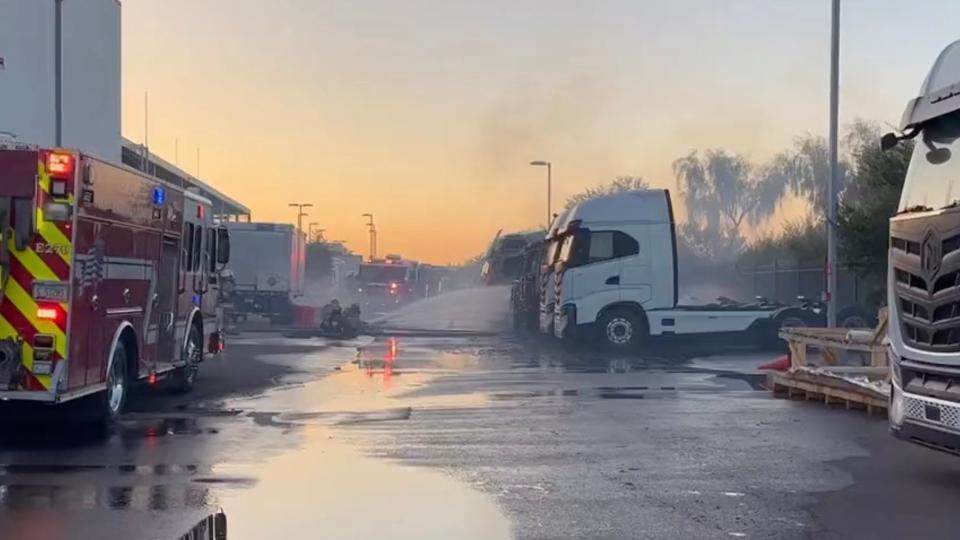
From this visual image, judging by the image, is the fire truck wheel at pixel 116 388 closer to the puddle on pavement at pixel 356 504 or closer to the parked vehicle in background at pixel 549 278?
the puddle on pavement at pixel 356 504

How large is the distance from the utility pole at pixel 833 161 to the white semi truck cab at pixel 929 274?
46.0 feet

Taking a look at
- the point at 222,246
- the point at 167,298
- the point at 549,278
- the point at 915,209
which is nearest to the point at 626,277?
the point at 549,278

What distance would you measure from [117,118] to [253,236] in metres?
7.40

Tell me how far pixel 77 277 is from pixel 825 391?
928 cm

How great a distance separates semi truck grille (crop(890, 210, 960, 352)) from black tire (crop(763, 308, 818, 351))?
62.0 feet

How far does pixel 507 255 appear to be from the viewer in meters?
46.8

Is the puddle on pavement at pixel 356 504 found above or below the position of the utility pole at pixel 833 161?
below

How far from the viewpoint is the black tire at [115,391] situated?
1284cm

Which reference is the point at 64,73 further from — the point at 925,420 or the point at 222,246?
the point at 925,420

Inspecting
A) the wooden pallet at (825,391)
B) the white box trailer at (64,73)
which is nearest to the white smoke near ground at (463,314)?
the white box trailer at (64,73)

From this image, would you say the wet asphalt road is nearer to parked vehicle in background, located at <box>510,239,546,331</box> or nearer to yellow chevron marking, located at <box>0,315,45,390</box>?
yellow chevron marking, located at <box>0,315,45,390</box>

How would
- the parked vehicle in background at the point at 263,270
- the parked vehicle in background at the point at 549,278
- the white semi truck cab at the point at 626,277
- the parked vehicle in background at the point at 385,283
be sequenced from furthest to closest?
the parked vehicle in background at the point at 385,283 < the parked vehicle in background at the point at 263,270 < the parked vehicle in background at the point at 549,278 < the white semi truck cab at the point at 626,277

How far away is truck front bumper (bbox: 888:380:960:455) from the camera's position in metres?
8.38

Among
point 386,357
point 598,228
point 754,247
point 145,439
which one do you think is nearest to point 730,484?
point 145,439
